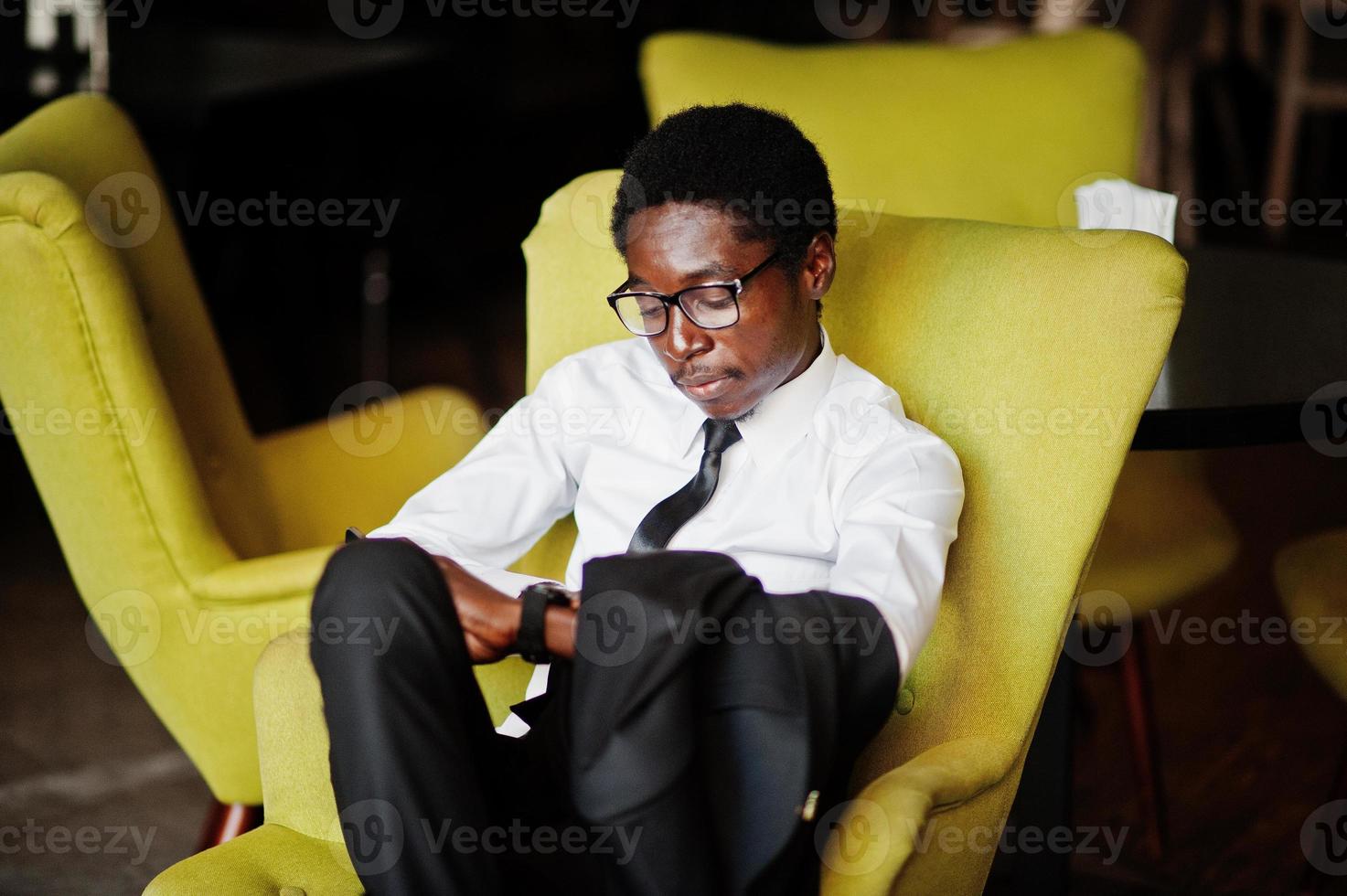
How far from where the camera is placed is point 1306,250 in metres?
4.95

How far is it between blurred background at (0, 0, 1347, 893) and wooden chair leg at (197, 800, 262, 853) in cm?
26

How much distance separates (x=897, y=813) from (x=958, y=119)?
1.52m

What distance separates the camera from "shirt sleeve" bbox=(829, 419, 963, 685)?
124cm

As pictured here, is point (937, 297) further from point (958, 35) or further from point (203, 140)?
point (958, 35)

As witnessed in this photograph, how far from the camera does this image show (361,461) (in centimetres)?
231

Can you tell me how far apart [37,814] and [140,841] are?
20 centimetres

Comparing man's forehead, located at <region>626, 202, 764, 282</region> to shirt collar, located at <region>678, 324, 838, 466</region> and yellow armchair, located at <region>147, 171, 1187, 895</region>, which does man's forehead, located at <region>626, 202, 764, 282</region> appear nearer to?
shirt collar, located at <region>678, 324, 838, 466</region>

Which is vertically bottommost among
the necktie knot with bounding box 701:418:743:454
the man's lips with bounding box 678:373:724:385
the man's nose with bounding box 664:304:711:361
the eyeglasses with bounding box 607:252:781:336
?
the necktie knot with bounding box 701:418:743:454
